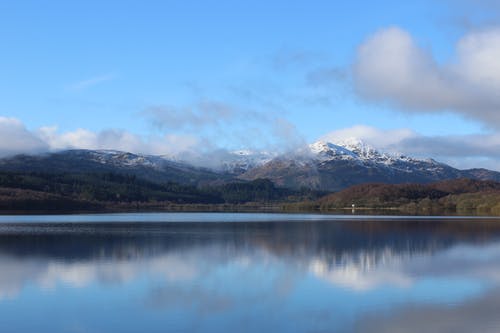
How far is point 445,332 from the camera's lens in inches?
673

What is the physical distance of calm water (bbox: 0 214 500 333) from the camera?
59.4ft

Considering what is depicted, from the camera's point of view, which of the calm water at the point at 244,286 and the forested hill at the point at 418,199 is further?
the forested hill at the point at 418,199

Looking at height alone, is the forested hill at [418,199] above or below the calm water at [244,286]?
above

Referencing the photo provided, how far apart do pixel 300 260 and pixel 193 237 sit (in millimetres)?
16138

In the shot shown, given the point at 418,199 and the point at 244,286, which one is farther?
the point at 418,199

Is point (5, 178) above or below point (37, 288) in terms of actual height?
above

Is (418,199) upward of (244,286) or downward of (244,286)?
upward

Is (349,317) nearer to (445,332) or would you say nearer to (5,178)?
(445,332)

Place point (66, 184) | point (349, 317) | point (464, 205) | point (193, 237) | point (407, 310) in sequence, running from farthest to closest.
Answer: point (66, 184)
point (464, 205)
point (193, 237)
point (407, 310)
point (349, 317)

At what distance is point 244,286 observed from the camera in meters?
24.7

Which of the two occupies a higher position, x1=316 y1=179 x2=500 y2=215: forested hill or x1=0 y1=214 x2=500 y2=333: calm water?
x1=316 y1=179 x2=500 y2=215: forested hill

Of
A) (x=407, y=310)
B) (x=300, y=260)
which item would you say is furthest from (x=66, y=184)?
(x=407, y=310)

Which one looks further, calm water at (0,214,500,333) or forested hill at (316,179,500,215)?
forested hill at (316,179,500,215)

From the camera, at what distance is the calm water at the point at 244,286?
712 inches
